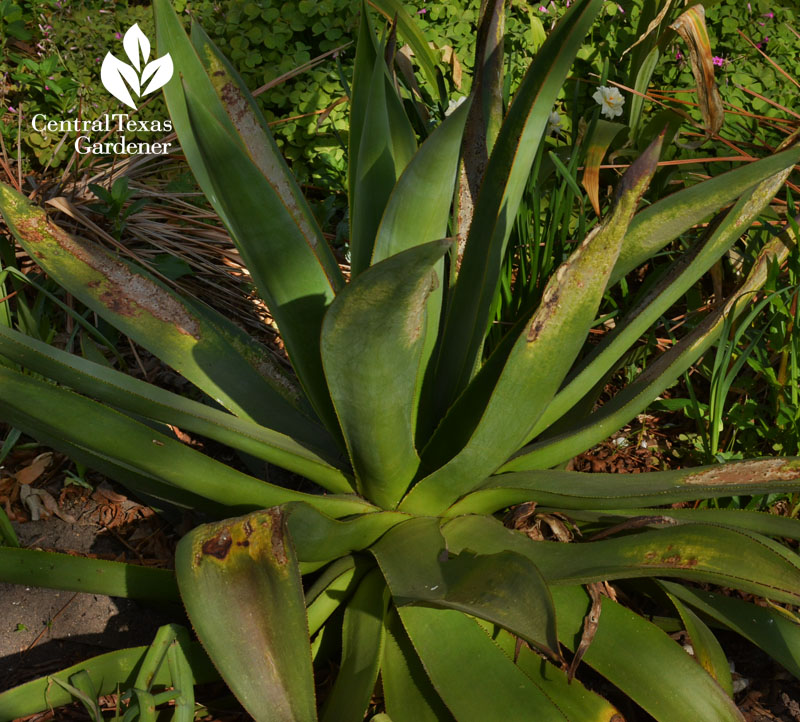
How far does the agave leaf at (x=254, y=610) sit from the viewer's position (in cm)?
109

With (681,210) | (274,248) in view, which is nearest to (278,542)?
(274,248)

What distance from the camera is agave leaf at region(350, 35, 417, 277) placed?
1.46 metres

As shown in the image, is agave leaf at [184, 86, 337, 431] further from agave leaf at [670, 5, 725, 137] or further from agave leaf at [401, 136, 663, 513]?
agave leaf at [670, 5, 725, 137]

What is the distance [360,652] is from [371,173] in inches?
34.5

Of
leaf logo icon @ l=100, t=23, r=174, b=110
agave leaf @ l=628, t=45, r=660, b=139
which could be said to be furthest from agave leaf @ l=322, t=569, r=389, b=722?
leaf logo icon @ l=100, t=23, r=174, b=110

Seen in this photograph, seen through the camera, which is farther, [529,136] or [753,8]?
[753,8]

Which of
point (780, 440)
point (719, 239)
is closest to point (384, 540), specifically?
point (719, 239)

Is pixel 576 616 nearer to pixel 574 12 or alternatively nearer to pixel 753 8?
pixel 574 12

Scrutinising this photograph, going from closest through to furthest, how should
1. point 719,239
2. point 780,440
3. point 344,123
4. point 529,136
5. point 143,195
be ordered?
point 529,136 < point 719,239 < point 780,440 < point 143,195 < point 344,123

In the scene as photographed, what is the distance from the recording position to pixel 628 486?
1.46 metres

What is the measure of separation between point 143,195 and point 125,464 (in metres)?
1.91

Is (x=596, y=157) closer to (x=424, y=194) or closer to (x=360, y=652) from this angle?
(x=424, y=194)

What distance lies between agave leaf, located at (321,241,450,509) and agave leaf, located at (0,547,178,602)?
41 cm

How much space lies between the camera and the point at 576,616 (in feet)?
4.60
